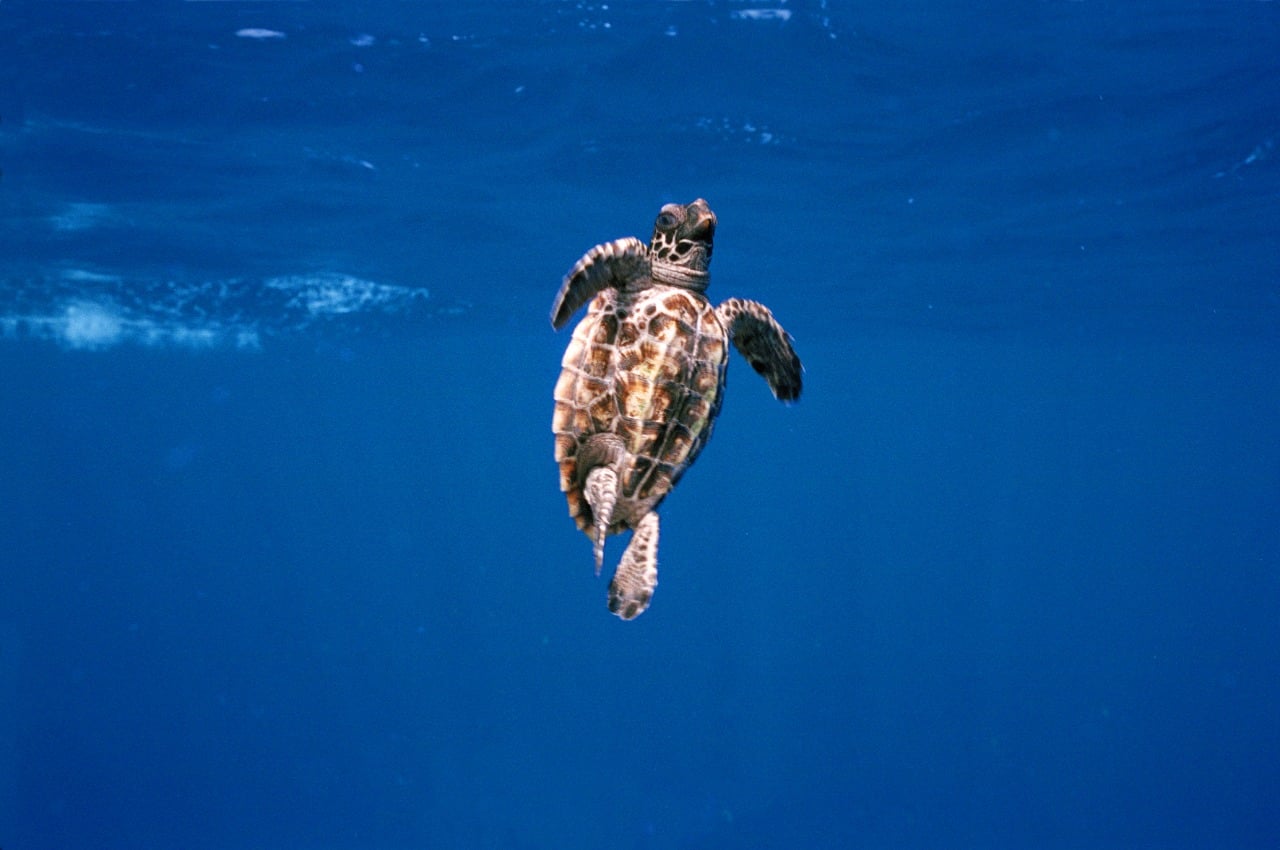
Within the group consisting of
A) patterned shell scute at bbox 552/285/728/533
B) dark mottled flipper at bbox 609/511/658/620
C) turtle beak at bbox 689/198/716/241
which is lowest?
dark mottled flipper at bbox 609/511/658/620

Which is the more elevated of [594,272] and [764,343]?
[594,272]

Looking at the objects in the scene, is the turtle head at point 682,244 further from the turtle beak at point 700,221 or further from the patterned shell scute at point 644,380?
the patterned shell scute at point 644,380

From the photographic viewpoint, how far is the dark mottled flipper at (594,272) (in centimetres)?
452

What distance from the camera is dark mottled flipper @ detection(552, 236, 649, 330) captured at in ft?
14.8

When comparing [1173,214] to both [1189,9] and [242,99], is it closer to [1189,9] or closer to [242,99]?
[1189,9]

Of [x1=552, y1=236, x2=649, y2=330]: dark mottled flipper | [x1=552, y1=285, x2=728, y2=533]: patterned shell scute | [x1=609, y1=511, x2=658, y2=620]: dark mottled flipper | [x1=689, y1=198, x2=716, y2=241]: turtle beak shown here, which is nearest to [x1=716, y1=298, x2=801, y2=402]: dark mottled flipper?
[x1=552, y1=285, x2=728, y2=533]: patterned shell scute

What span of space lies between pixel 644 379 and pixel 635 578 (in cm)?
123

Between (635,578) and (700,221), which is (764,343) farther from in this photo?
(635,578)

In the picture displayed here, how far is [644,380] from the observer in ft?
16.7

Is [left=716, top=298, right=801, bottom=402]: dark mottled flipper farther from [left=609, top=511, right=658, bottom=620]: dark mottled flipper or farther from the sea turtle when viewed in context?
[left=609, top=511, right=658, bottom=620]: dark mottled flipper

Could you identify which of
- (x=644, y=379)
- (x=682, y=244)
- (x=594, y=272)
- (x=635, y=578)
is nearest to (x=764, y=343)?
(x=682, y=244)

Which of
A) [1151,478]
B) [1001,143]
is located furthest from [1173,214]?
[1151,478]

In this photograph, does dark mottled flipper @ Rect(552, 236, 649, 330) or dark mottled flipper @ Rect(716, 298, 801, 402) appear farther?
dark mottled flipper @ Rect(716, 298, 801, 402)

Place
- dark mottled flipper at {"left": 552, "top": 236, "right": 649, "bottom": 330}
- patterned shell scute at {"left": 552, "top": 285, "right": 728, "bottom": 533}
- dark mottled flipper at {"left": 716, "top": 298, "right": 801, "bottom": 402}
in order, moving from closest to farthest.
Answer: dark mottled flipper at {"left": 552, "top": 236, "right": 649, "bottom": 330} → patterned shell scute at {"left": 552, "top": 285, "right": 728, "bottom": 533} → dark mottled flipper at {"left": 716, "top": 298, "right": 801, "bottom": 402}
